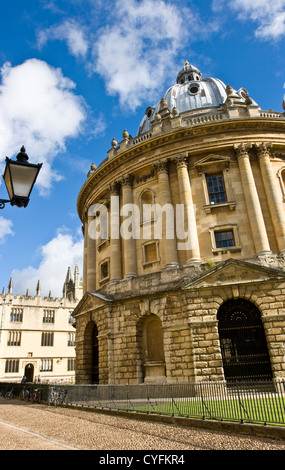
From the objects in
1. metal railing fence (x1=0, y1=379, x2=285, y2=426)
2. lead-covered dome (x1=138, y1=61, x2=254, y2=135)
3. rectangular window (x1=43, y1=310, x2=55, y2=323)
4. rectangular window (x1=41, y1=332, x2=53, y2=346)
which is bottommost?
metal railing fence (x1=0, y1=379, x2=285, y2=426)

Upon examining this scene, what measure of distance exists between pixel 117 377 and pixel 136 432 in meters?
12.3

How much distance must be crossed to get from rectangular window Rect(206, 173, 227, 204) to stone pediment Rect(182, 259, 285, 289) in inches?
225

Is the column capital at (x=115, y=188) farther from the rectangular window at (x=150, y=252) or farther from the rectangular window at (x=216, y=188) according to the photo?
the rectangular window at (x=216, y=188)

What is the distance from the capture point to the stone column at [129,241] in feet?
79.0

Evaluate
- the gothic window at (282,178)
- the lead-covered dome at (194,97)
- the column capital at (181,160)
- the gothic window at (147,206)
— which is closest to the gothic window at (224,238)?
the gothic window at (282,178)

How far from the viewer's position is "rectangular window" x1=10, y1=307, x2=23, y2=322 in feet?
172

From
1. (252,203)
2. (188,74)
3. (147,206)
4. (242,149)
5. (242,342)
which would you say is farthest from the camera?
(188,74)

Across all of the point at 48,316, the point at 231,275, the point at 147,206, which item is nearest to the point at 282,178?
the point at 231,275

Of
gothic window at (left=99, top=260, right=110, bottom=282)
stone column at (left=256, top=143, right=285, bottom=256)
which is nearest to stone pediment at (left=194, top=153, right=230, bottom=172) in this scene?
stone column at (left=256, top=143, right=285, bottom=256)

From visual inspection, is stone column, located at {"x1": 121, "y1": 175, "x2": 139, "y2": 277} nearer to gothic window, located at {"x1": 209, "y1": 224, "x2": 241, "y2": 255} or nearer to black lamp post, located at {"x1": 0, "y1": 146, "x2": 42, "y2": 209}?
gothic window, located at {"x1": 209, "y1": 224, "x2": 241, "y2": 255}

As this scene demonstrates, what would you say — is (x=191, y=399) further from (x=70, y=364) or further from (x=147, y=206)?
(x=70, y=364)

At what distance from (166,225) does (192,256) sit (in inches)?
115

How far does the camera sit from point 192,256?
2125cm

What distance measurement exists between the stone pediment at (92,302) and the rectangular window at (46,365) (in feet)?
94.2
